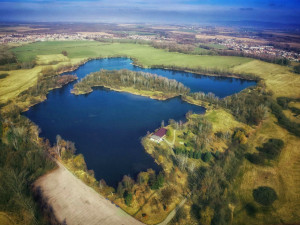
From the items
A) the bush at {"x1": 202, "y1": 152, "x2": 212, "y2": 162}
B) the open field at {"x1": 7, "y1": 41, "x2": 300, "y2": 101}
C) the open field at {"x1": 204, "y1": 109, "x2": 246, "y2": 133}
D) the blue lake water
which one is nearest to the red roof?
the blue lake water

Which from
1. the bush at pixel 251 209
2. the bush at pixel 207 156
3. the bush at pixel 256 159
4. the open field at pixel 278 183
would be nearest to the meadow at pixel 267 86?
the open field at pixel 278 183

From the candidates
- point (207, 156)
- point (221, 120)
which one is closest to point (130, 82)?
point (221, 120)

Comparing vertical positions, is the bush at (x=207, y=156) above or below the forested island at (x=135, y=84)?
below

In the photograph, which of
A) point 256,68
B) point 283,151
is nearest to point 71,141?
point 283,151

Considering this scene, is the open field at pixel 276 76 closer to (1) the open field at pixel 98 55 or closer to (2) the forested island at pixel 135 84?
(1) the open field at pixel 98 55

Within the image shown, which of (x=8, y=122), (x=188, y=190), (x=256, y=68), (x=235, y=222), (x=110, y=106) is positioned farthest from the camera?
(x=256, y=68)

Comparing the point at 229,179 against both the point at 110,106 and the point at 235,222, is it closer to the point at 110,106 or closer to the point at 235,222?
the point at 235,222

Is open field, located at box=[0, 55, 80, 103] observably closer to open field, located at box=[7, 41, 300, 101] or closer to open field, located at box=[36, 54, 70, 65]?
open field, located at box=[36, 54, 70, 65]
